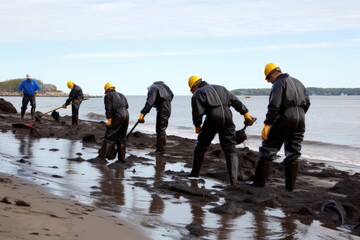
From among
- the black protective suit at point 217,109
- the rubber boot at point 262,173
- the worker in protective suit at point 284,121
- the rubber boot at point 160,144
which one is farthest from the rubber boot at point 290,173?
the rubber boot at point 160,144

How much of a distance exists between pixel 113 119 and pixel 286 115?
163 inches

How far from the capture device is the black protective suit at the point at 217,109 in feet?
29.4

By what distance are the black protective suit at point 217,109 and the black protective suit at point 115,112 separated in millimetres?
2511

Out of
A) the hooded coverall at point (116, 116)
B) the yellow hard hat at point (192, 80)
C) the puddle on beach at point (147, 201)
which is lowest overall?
the puddle on beach at point (147, 201)

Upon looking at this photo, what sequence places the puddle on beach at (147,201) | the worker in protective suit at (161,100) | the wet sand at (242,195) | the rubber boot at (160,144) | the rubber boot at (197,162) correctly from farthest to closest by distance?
the rubber boot at (160,144)
the worker in protective suit at (161,100)
the rubber boot at (197,162)
the wet sand at (242,195)
the puddle on beach at (147,201)

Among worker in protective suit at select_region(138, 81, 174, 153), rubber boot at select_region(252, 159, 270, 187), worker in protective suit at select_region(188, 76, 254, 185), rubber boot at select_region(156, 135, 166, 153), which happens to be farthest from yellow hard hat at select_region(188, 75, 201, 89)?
rubber boot at select_region(156, 135, 166, 153)

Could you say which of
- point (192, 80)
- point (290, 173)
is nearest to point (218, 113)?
point (192, 80)

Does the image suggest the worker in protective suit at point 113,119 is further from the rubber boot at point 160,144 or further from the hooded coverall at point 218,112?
the hooded coverall at point 218,112

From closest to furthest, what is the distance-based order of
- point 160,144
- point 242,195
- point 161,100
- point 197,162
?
point 242,195
point 197,162
point 161,100
point 160,144

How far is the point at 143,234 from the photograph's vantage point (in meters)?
5.28

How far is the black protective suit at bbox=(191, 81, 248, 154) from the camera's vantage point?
8969 millimetres

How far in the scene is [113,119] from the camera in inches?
444

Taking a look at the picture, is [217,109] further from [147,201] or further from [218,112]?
[147,201]

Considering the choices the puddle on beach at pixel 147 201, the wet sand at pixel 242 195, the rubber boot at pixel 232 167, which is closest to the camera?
the puddle on beach at pixel 147 201
